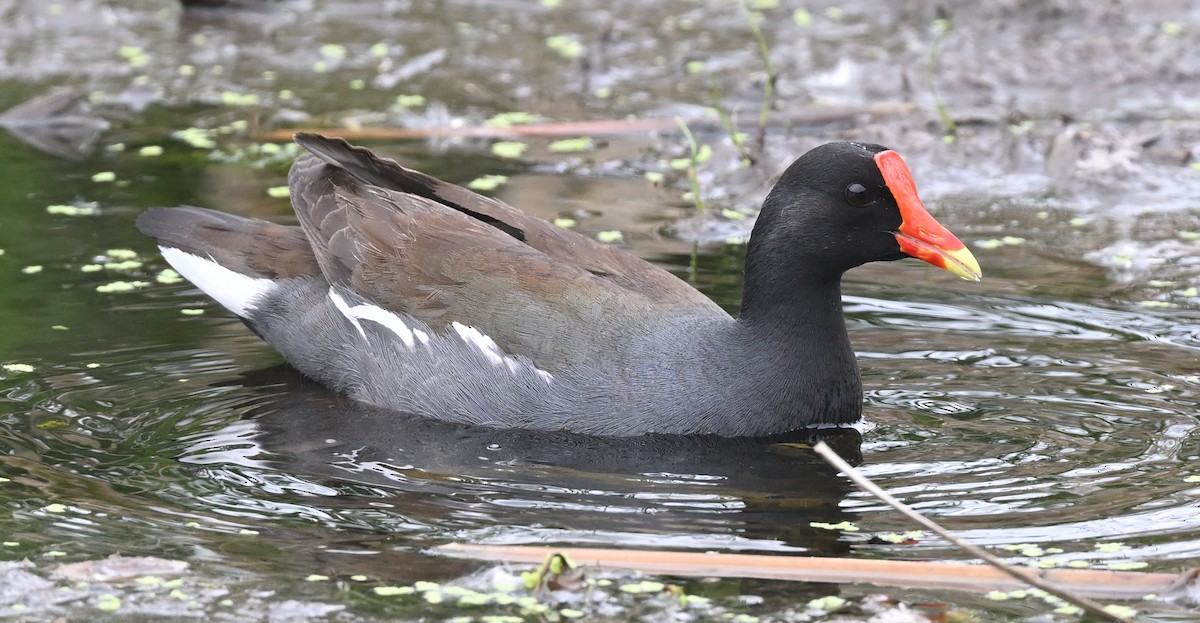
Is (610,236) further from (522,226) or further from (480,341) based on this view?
(480,341)

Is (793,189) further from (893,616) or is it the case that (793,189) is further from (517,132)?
(517,132)

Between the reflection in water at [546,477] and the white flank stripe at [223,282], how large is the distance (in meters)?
0.43

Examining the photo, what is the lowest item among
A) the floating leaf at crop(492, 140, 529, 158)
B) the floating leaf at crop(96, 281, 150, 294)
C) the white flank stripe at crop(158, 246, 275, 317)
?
the floating leaf at crop(96, 281, 150, 294)

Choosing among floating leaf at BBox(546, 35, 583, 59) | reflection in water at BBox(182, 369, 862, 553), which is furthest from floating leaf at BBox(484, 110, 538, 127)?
reflection in water at BBox(182, 369, 862, 553)

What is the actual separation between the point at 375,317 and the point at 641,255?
1556 millimetres

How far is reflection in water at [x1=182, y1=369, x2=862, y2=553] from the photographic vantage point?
152 inches

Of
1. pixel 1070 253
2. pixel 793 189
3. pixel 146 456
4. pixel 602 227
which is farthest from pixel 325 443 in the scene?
pixel 1070 253

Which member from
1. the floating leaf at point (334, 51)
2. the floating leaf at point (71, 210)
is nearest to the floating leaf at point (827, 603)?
the floating leaf at point (71, 210)

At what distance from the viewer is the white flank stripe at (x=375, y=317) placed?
16.1 feet

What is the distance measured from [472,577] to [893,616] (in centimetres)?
89

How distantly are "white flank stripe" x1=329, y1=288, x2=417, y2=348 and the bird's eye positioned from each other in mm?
1316

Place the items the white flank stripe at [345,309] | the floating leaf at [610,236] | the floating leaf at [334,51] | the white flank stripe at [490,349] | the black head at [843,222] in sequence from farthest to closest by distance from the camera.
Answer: the floating leaf at [334,51]
the floating leaf at [610,236]
the white flank stripe at [345,309]
the white flank stripe at [490,349]
the black head at [843,222]

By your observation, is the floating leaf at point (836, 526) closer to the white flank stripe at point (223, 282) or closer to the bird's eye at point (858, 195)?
the bird's eye at point (858, 195)

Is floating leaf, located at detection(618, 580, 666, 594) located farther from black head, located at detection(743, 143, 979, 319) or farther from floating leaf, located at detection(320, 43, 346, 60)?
floating leaf, located at detection(320, 43, 346, 60)
